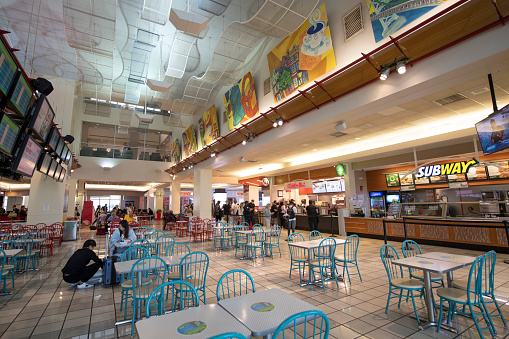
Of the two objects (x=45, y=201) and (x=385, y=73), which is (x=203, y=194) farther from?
(x=385, y=73)

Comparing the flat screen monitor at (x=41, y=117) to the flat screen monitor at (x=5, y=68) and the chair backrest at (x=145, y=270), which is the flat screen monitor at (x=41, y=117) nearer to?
the flat screen monitor at (x=5, y=68)

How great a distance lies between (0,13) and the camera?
5719 millimetres

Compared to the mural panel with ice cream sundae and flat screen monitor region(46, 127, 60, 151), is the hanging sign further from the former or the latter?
flat screen monitor region(46, 127, 60, 151)

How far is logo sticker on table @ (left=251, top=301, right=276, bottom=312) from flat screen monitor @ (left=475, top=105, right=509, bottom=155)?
3973 mm

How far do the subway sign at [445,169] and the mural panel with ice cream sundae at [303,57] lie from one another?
681 cm

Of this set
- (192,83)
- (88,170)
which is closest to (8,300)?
(192,83)

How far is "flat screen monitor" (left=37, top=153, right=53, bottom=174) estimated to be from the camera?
632cm

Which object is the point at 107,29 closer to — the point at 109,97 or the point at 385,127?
the point at 109,97

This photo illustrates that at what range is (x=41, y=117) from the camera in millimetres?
4988

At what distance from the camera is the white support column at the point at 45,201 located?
31.3 ft

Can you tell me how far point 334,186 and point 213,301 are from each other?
10391 millimetres

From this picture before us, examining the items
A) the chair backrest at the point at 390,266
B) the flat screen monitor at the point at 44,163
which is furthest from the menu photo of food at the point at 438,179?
the flat screen monitor at the point at 44,163

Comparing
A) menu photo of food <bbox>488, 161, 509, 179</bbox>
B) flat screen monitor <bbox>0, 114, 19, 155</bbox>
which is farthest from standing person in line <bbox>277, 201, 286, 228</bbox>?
flat screen monitor <bbox>0, 114, 19, 155</bbox>

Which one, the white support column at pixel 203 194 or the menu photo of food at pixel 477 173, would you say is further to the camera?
the white support column at pixel 203 194
